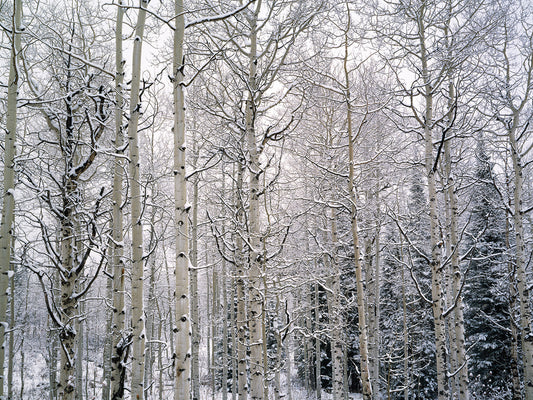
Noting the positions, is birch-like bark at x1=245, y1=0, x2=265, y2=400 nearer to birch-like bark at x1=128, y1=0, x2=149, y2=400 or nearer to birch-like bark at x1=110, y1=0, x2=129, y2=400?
birch-like bark at x1=128, y1=0, x2=149, y2=400

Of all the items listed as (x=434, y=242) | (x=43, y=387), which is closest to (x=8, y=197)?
(x=434, y=242)

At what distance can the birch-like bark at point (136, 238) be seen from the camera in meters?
4.13

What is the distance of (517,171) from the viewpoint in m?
8.91

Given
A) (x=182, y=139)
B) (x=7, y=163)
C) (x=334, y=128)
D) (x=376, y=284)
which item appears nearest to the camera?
(x=182, y=139)

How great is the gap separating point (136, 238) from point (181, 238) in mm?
899

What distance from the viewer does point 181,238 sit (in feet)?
12.5

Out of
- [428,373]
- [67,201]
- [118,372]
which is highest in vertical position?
[67,201]

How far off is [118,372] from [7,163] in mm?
3182

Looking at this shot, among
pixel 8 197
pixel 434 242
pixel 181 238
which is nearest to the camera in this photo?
pixel 181 238

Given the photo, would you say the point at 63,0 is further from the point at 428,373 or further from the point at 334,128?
the point at 428,373

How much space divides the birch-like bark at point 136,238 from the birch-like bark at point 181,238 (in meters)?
0.71

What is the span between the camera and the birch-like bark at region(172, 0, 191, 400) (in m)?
3.54

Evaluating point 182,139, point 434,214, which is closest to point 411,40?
point 434,214

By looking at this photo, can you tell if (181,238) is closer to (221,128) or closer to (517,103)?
(221,128)
